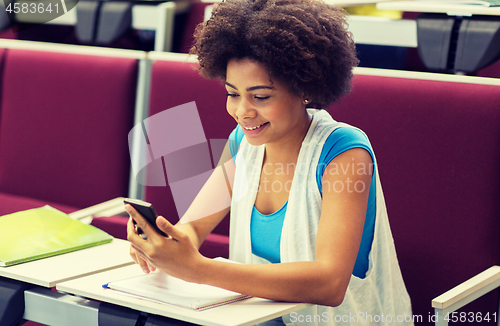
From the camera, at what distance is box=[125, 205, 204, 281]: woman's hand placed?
95 cm


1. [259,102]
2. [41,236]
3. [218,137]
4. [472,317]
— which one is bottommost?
[472,317]

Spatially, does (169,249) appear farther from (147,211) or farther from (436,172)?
(436,172)

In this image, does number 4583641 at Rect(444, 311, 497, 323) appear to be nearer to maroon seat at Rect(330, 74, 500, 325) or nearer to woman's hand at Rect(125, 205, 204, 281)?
maroon seat at Rect(330, 74, 500, 325)

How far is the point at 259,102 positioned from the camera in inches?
47.5

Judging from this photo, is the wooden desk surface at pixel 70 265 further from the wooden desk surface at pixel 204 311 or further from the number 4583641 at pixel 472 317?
the number 4583641 at pixel 472 317

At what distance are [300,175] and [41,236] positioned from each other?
646 millimetres

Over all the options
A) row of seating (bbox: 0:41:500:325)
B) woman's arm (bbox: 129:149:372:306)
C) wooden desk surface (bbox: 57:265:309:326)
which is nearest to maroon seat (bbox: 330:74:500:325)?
row of seating (bbox: 0:41:500:325)

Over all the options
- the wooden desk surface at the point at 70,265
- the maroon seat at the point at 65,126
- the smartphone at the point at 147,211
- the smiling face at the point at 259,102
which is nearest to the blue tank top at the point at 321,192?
the smiling face at the point at 259,102

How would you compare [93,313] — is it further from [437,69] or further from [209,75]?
[437,69]

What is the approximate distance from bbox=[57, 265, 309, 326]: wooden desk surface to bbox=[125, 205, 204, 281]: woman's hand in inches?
2.6

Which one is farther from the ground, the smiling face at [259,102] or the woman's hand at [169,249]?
the smiling face at [259,102]

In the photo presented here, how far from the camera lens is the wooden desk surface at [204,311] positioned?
0.89 m

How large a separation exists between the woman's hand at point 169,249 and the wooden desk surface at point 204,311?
66 millimetres

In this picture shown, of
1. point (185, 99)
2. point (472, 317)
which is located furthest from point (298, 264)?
point (185, 99)
